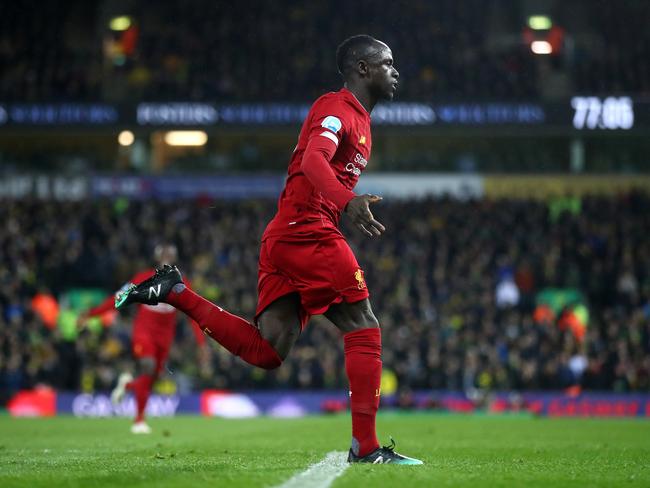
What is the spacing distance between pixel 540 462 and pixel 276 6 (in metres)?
32.6

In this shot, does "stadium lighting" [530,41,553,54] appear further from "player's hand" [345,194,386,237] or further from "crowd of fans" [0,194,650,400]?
"player's hand" [345,194,386,237]

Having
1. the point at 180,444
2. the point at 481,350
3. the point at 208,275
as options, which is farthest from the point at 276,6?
the point at 180,444

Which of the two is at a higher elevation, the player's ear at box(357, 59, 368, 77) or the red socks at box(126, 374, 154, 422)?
the player's ear at box(357, 59, 368, 77)

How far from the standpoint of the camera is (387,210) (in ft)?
108

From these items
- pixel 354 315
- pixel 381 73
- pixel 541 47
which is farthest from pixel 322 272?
pixel 541 47

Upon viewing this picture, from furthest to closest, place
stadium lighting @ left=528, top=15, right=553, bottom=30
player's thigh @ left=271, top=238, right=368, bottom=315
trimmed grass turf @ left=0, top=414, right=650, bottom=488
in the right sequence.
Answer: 1. stadium lighting @ left=528, top=15, right=553, bottom=30
2. player's thigh @ left=271, top=238, right=368, bottom=315
3. trimmed grass turf @ left=0, top=414, right=650, bottom=488

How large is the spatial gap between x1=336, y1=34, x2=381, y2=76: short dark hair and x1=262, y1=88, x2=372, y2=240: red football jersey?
0.88 ft

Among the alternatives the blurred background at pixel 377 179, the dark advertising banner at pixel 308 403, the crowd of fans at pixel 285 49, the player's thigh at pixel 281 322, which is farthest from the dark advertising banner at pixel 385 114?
the player's thigh at pixel 281 322

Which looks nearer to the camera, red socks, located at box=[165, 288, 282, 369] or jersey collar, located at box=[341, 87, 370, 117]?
red socks, located at box=[165, 288, 282, 369]

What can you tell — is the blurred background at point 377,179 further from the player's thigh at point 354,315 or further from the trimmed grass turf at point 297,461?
the player's thigh at point 354,315

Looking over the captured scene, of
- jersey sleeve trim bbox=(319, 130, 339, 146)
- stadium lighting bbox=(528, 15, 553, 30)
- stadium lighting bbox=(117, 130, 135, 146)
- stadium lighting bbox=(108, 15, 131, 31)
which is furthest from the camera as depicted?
stadium lighting bbox=(108, 15, 131, 31)

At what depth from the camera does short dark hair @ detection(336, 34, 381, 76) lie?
7.50 metres

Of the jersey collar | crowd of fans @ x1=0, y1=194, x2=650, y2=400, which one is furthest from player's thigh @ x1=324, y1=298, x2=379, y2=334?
crowd of fans @ x1=0, y1=194, x2=650, y2=400

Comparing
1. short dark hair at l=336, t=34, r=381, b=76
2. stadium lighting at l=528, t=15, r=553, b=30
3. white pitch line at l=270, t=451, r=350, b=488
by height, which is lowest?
white pitch line at l=270, t=451, r=350, b=488
